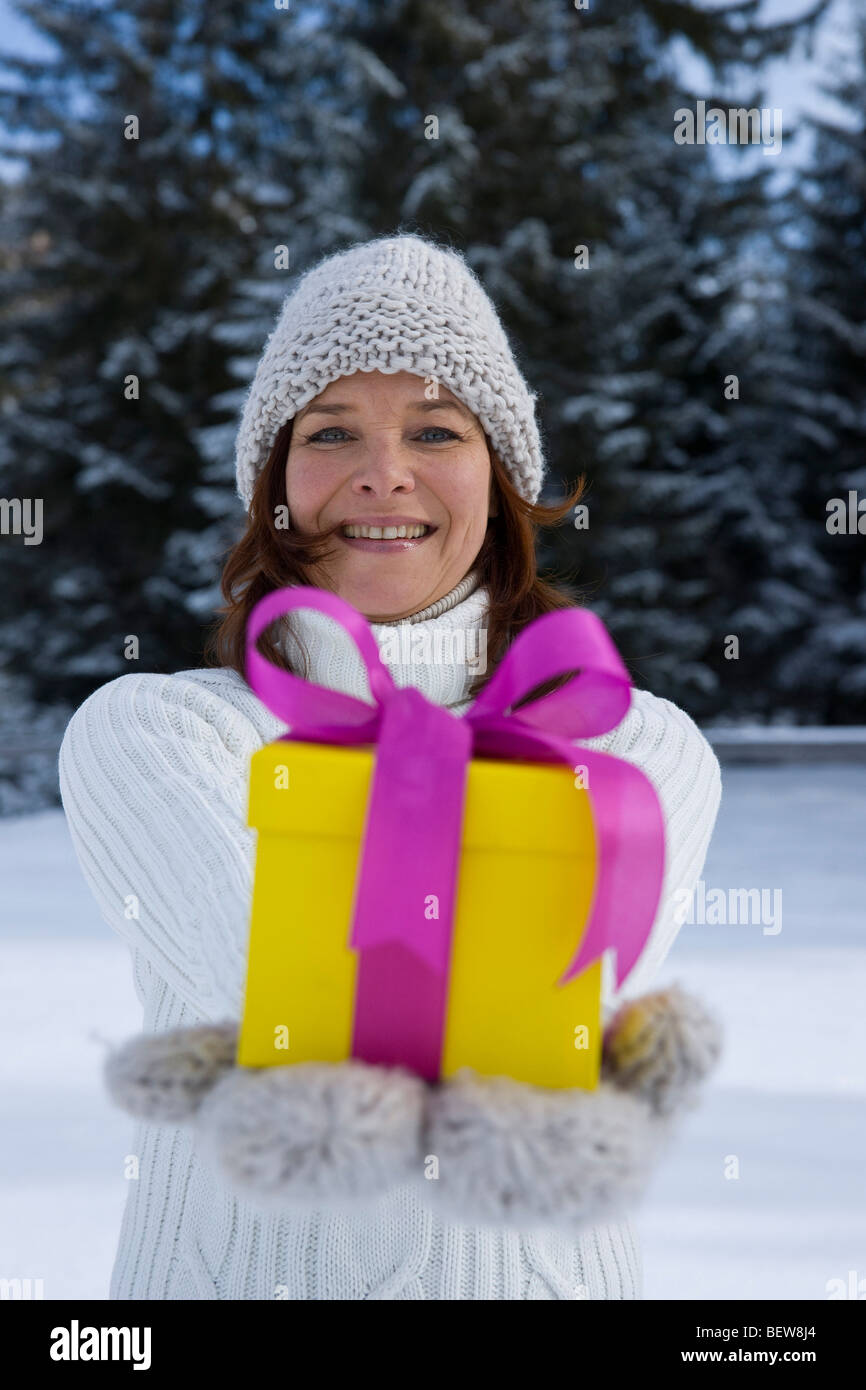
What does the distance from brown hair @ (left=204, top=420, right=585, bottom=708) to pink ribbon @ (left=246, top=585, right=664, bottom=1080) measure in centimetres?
51

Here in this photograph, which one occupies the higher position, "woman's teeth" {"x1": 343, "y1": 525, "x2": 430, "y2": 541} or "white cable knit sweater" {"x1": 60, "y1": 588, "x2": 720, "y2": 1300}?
"woman's teeth" {"x1": 343, "y1": 525, "x2": 430, "y2": 541}

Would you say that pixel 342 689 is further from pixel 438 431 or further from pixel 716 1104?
pixel 716 1104

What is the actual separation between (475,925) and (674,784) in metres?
0.42

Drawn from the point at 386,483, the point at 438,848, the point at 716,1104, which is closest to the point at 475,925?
the point at 438,848

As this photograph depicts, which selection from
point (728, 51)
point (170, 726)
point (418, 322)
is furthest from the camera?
point (728, 51)

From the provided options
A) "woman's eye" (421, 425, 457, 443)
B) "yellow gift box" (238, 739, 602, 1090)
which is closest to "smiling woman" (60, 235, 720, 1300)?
"woman's eye" (421, 425, 457, 443)

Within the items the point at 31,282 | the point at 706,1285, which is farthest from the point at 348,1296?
the point at 31,282

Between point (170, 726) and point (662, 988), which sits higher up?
point (170, 726)

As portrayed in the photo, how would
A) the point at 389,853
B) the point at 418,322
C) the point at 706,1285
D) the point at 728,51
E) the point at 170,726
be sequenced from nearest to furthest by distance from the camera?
the point at 389,853
the point at 170,726
the point at 418,322
the point at 706,1285
the point at 728,51

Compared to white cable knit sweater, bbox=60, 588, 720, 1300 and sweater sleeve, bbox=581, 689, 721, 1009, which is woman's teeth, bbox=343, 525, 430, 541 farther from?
sweater sleeve, bbox=581, 689, 721, 1009

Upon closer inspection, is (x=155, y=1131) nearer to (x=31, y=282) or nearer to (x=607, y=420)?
(x=607, y=420)

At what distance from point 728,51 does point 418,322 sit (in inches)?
473

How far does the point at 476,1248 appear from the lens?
98 cm

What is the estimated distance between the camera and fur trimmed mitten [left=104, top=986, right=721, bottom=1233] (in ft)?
1.75
